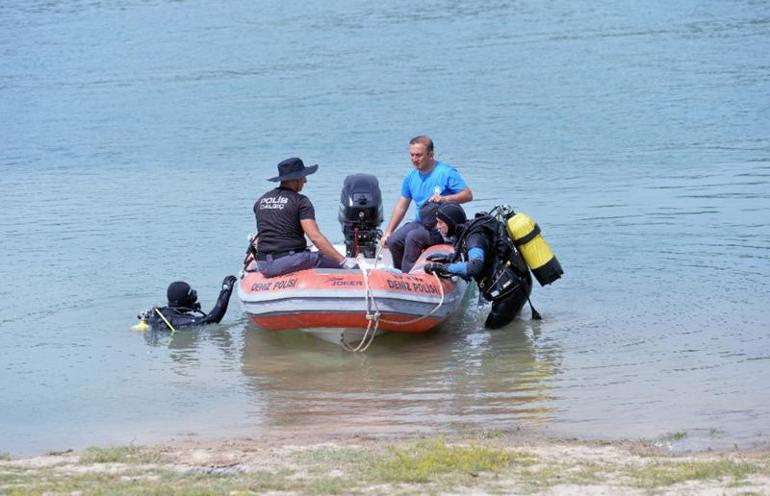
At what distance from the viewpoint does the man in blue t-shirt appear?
11.3m

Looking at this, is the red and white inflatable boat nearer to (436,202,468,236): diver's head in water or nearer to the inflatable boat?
the inflatable boat

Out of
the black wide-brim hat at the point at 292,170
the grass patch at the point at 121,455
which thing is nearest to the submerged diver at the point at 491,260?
the black wide-brim hat at the point at 292,170

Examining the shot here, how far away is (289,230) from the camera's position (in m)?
10.2

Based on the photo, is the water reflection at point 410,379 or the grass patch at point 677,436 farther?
the water reflection at point 410,379

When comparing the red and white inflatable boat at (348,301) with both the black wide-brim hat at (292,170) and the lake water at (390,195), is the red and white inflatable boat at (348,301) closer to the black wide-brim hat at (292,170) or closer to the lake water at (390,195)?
the lake water at (390,195)

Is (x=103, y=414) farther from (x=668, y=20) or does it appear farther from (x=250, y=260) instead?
(x=668, y=20)

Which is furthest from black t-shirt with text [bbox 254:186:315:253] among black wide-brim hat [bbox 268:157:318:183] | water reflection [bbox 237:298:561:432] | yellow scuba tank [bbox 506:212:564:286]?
yellow scuba tank [bbox 506:212:564:286]

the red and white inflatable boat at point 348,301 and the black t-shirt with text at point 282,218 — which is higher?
the black t-shirt with text at point 282,218

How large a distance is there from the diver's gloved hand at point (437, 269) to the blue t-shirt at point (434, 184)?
3.60ft

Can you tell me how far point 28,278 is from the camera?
13805mm

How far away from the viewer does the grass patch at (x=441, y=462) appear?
6.24 metres

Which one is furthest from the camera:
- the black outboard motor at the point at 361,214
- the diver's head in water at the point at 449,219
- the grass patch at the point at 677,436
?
the black outboard motor at the point at 361,214

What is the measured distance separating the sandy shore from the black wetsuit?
3010mm

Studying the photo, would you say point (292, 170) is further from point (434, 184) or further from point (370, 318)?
point (434, 184)
